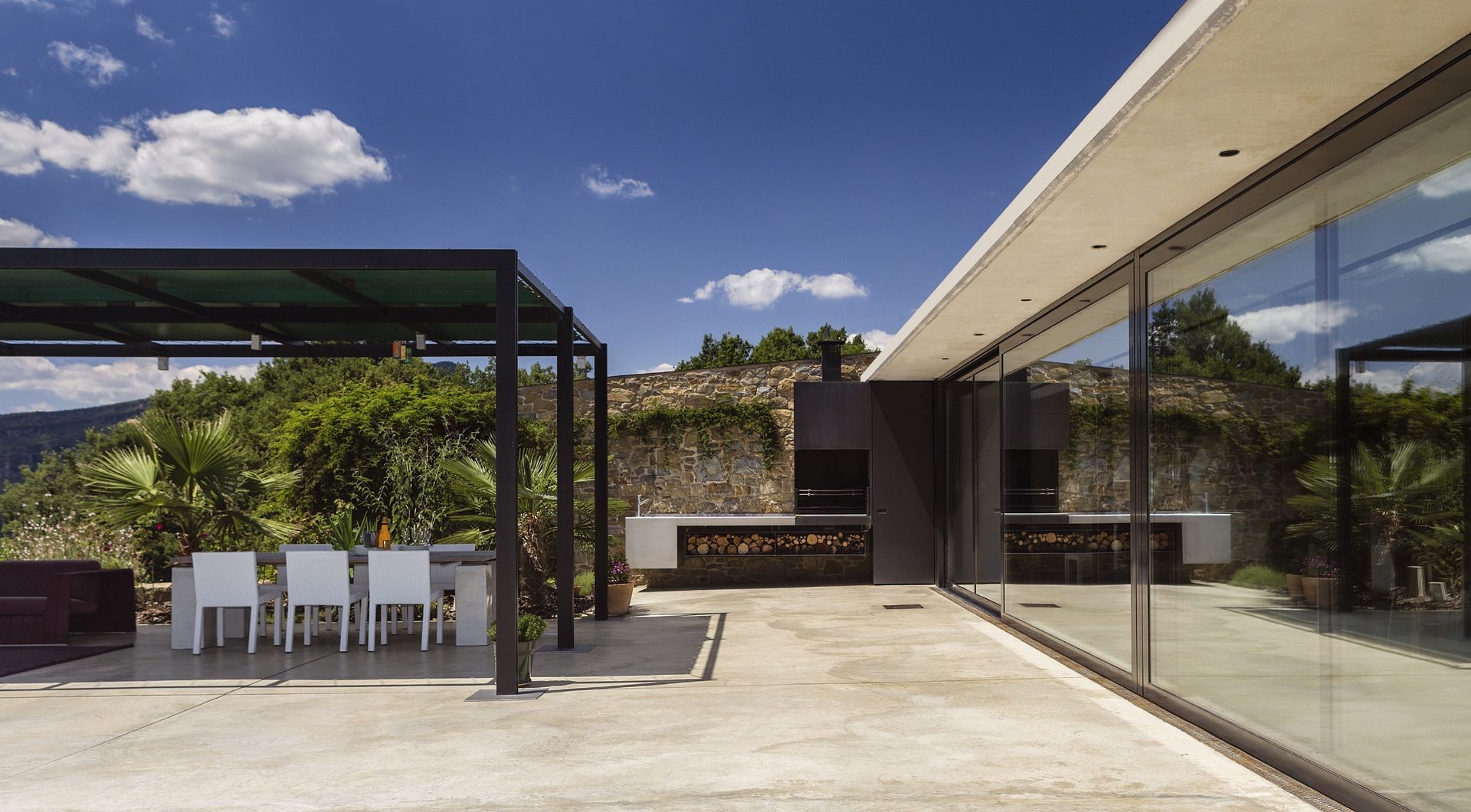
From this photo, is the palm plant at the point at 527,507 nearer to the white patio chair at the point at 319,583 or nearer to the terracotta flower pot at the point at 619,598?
the terracotta flower pot at the point at 619,598

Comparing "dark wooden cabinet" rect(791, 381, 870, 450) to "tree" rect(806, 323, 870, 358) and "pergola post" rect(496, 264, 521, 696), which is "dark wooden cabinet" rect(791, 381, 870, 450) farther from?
"tree" rect(806, 323, 870, 358)

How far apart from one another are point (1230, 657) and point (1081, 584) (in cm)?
229

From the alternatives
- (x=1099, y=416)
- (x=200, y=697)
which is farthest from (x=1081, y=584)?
(x=200, y=697)

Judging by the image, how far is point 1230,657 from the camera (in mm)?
4777

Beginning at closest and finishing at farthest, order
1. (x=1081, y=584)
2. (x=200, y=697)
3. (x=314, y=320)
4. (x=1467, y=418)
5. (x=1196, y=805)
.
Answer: (x=1467, y=418) → (x=1196, y=805) → (x=200, y=697) → (x=1081, y=584) → (x=314, y=320)

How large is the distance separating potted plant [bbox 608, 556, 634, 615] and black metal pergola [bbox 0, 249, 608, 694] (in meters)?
0.26

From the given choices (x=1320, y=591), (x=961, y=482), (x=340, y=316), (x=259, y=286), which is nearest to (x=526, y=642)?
(x=259, y=286)

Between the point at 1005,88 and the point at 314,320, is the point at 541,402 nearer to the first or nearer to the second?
the point at 314,320

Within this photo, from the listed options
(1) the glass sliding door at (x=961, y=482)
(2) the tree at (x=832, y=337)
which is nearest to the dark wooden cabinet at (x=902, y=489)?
(1) the glass sliding door at (x=961, y=482)

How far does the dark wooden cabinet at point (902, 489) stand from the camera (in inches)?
488

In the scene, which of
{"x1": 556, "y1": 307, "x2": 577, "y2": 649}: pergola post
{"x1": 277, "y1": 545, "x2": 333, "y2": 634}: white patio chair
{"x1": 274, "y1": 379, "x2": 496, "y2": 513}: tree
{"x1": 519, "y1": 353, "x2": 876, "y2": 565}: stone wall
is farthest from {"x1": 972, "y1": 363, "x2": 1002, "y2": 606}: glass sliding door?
{"x1": 274, "y1": 379, "x2": 496, "y2": 513}: tree

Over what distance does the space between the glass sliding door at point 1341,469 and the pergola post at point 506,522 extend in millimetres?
3738

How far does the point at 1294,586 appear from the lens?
412cm

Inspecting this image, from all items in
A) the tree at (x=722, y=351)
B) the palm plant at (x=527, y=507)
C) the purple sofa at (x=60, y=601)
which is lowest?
the purple sofa at (x=60, y=601)
